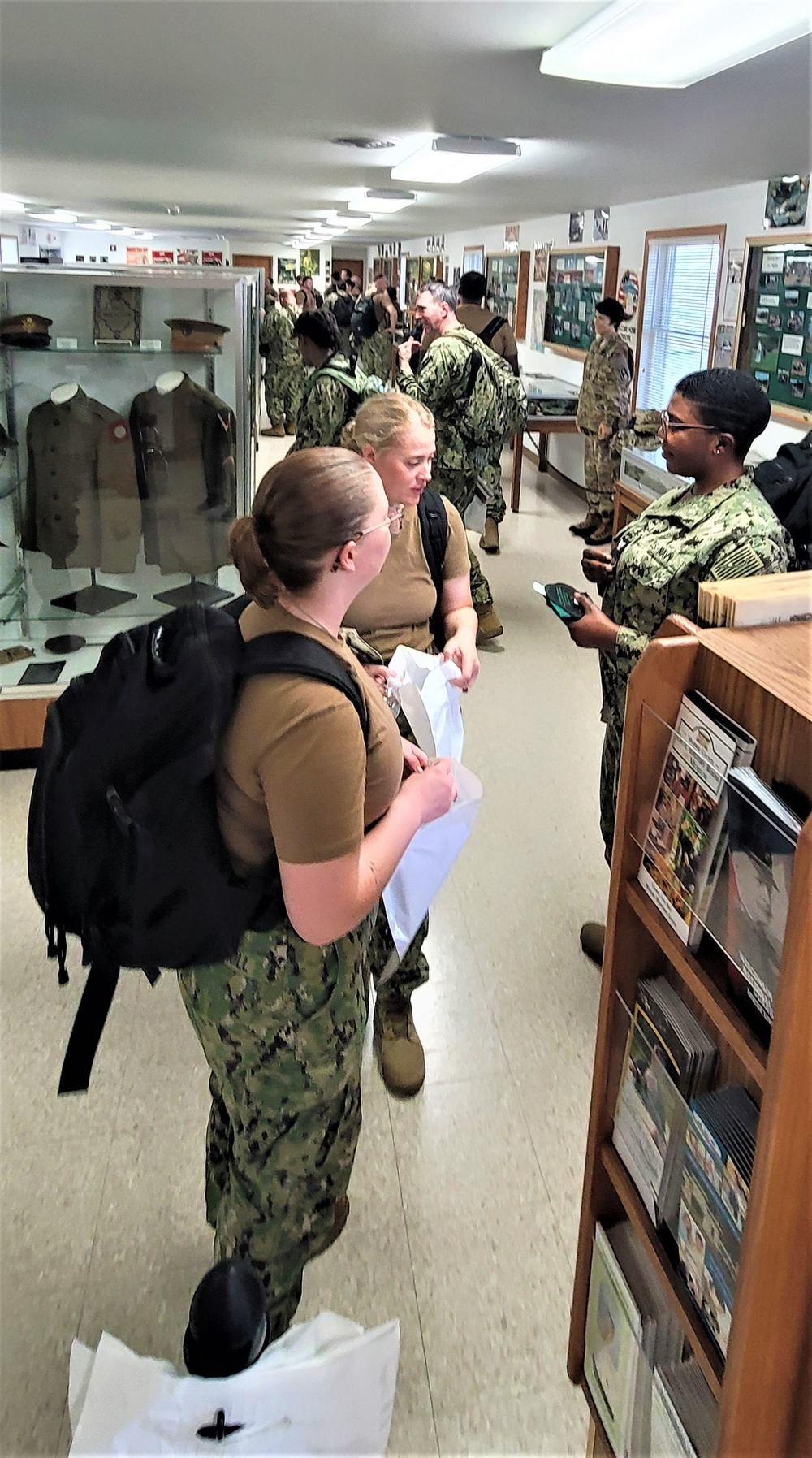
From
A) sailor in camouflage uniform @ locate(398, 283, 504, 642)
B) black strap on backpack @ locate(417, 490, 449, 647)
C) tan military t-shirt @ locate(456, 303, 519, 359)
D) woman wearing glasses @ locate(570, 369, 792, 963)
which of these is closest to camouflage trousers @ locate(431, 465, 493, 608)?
sailor in camouflage uniform @ locate(398, 283, 504, 642)

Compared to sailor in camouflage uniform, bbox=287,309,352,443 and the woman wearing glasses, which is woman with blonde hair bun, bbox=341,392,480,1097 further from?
sailor in camouflage uniform, bbox=287,309,352,443

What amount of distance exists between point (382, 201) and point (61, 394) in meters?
4.42

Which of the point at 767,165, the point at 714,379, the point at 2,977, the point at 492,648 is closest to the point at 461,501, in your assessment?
the point at 492,648

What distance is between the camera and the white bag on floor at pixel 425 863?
1.78 meters

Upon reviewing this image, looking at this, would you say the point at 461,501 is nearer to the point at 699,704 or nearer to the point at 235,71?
the point at 235,71

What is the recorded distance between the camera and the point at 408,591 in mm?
2178

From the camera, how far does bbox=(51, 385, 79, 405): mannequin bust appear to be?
3.90m

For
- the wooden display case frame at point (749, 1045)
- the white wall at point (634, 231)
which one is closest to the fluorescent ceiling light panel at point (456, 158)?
the white wall at point (634, 231)

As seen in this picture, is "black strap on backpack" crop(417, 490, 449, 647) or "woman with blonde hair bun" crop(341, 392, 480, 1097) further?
"black strap on backpack" crop(417, 490, 449, 647)

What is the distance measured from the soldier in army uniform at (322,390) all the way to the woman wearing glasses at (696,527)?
222cm

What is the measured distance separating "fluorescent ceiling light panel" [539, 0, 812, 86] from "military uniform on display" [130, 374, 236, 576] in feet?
6.94

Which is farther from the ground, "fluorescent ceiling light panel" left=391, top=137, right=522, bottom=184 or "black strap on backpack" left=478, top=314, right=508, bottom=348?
"fluorescent ceiling light panel" left=391, top=137, right=522, bottom=184

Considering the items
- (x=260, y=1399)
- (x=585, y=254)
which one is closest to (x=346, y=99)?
(x=260, y=1399)

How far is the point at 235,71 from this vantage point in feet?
9.29
